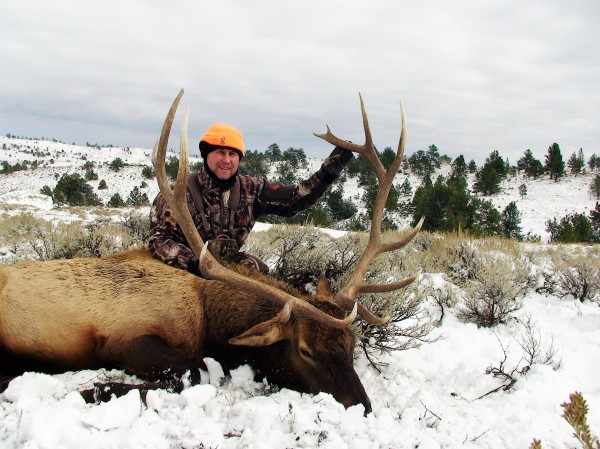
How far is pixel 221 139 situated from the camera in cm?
461

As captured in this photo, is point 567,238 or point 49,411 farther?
point 567,238

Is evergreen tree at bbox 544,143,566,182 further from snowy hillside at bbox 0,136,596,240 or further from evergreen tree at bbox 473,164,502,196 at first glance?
evergreen tree at bbox 473,164,502,196

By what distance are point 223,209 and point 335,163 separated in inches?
48.6

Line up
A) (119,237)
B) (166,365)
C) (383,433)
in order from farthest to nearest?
1. (119,237)
2. (166,365)
3. (383,433)

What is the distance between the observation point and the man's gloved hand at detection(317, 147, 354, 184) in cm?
451

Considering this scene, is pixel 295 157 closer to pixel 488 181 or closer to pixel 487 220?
pixel 488 181

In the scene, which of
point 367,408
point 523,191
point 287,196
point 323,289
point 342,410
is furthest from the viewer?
point 523,191

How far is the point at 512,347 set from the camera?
4141mm

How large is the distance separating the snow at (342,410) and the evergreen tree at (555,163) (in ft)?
185

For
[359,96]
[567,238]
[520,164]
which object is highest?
[520,164]

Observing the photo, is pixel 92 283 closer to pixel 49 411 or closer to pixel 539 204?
pixel 49 411

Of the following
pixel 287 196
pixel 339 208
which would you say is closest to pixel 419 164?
pixel 339 208

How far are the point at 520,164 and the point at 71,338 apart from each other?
63.4 metres

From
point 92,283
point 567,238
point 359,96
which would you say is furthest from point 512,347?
point 567,238
